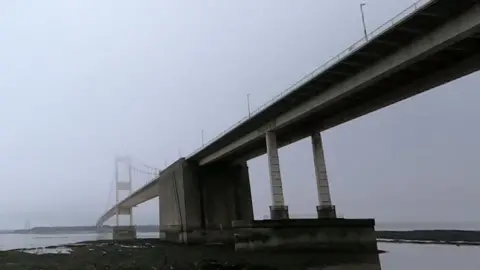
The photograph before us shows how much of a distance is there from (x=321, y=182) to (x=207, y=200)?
20548 millimetres

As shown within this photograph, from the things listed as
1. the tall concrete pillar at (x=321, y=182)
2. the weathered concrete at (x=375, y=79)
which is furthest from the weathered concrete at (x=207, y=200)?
the tall concrete pillar at (x=321, y=182)

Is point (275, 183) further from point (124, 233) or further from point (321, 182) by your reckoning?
point (124, 233)

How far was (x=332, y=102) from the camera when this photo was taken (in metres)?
31.6

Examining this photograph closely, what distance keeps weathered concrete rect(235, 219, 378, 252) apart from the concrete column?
352cm

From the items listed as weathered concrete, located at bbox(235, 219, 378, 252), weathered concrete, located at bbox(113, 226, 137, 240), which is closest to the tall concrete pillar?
weathered concrete, located at bbox(235, 219, 378, 252)

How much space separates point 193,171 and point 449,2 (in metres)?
40.4

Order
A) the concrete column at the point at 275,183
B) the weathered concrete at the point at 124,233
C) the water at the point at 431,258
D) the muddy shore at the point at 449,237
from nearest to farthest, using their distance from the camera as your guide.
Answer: the water at the point at 431,258, the concrete column at the point at 275,183, the muddy shore at the point at 449,237, the weathered concrete at the point at 124,233

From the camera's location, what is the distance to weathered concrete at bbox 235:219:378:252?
32438mm

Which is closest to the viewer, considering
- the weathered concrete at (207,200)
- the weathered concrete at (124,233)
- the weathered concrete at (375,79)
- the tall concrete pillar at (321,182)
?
the weathered concrete at (375,79)

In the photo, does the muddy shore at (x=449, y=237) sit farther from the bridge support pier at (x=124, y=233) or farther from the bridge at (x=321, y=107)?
the bridge support pier at (x=124, y=233)

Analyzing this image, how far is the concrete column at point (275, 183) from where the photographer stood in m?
36.5

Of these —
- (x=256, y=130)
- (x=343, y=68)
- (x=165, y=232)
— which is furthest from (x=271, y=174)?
(x=165, y=232)

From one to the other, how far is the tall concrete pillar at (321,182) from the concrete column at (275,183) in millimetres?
3119

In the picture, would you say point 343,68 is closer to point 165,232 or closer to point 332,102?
point 332,102
